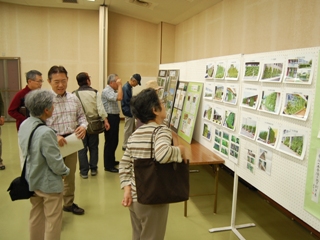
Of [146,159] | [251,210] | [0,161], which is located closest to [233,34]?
[251,210]

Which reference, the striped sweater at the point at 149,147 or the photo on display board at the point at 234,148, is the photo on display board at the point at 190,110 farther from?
the striped sweater at the point at 149,147

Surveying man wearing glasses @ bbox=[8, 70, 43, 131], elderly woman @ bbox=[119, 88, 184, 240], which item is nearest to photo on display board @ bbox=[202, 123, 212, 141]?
elderly woman @ bbox=[119, 88, 184, 240]

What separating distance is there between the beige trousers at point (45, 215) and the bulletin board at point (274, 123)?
168 cm

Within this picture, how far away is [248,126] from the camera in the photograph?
8.20ft

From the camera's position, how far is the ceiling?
6.57 m

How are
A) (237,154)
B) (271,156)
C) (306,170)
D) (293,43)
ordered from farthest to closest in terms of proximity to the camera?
1. (293,43)
2. (237,154)
3. (271,156)
4. (306,170)

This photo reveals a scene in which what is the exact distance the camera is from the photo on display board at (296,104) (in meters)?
1.83

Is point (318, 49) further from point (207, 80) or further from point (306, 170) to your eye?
point (207, 80)

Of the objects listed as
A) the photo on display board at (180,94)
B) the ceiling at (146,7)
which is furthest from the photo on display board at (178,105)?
the ceiling at (146,7)

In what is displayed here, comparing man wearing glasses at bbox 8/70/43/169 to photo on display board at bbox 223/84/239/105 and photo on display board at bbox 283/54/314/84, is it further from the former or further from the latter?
photo on display board at bbox 283/54/314/84

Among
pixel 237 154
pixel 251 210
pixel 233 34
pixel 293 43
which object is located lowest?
pixel 251 210

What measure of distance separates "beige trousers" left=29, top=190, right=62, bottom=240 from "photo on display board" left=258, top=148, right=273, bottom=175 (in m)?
1.67

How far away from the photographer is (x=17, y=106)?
320 centimetres

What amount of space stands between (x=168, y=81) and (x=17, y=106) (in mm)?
2640
